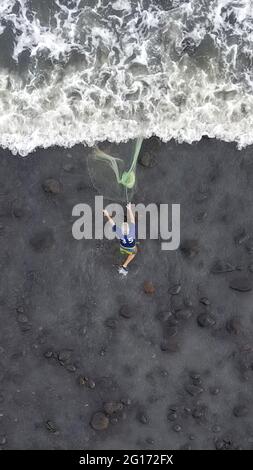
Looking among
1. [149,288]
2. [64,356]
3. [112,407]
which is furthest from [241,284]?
[64,356]

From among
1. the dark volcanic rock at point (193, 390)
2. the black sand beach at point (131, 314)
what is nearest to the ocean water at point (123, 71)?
the black sand beach at point (131, 314)

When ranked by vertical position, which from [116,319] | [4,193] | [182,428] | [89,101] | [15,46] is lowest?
[182,428]

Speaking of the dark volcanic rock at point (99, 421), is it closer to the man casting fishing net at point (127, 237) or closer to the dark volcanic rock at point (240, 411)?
the dark volcanic rock at point (240, 411)

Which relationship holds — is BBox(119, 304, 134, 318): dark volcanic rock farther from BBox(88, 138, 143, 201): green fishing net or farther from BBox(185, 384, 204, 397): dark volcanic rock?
BBox(88, 138, 143, 201): green fishing net

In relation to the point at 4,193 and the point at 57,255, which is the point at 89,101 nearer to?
the point at 4,193

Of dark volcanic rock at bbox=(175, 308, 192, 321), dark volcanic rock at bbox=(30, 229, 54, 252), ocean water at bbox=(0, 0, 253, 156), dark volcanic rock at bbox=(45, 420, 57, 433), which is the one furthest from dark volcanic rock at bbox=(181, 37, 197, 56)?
dark volcanic rock at bbox=(45, 420, 57, 433)

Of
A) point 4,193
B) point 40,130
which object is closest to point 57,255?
point 4,193
